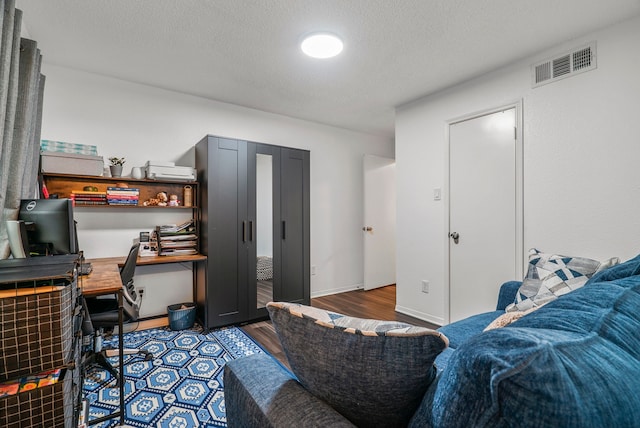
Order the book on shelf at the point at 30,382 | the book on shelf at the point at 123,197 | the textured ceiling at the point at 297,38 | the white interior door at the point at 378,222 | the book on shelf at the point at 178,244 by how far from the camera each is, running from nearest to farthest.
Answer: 1. the book on shelf at the point at 30,382
2. the textured ceiling at the point at 297,38
3. the book on shelf at the point at 123,197
4. the book on shelf at the point at 178,244
5. the white interior door at the point at 378,222

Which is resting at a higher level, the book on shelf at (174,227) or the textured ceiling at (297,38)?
the textured ceiling at (297,38)

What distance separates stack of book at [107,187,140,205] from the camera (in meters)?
2.74

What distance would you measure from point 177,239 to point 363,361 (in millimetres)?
2840

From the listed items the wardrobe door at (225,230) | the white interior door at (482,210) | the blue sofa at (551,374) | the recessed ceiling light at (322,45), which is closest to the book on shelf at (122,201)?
the wardrobe door at (225,230)

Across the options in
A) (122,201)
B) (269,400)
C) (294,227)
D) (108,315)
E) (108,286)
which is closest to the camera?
(269,400)

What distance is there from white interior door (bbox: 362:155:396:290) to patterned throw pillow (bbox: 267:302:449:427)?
3949 millimetres

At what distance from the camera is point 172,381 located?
2.07m

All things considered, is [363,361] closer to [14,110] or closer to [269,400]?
[269,400]

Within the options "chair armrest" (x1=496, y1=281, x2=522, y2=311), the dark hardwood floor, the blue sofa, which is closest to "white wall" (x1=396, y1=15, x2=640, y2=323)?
the dark hardwood floor

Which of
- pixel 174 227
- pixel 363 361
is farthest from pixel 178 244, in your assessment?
pixel 363 361

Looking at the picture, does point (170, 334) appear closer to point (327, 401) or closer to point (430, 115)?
point (327, 401)

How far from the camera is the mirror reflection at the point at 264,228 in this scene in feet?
10.7

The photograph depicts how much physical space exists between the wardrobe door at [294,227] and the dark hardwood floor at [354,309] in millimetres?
416

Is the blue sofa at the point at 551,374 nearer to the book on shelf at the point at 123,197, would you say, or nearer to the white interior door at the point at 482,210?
the white interior door at the point at 482,210
